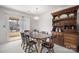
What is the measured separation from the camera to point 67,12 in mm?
2738

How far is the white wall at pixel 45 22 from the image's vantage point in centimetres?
288

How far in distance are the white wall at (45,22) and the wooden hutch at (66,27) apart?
108 mm

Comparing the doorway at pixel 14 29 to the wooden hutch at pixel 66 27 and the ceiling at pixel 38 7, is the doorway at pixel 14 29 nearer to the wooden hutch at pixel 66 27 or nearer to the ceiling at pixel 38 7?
the ceiling at pixel 38 7

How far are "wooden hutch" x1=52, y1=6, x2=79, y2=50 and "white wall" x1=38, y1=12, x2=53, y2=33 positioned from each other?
0.11 metres

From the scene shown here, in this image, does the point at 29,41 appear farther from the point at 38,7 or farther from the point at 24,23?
the point at 38,7

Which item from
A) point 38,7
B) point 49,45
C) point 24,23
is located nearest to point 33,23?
point 24,23

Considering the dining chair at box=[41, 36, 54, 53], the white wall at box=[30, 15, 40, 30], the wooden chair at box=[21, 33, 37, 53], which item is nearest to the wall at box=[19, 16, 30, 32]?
the white wall at box=[30, 15, 40, 30]

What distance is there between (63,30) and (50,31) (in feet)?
1.15

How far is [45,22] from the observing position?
293cm

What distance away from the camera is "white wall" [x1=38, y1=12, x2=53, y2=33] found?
9.45 feet

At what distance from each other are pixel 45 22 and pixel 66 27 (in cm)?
58

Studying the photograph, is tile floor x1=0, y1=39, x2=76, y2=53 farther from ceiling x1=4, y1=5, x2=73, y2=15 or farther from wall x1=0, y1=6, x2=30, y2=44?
ceiling x1=4, y1=5, x2=73, y2=15
